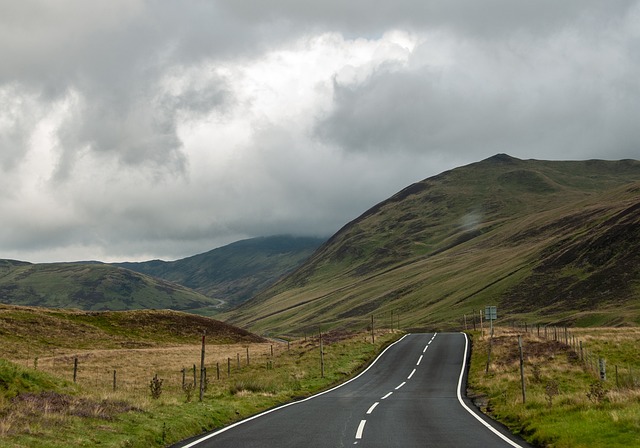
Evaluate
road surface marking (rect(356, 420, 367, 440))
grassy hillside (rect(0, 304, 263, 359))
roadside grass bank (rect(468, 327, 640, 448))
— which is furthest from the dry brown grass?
road surface marking (rect(356, 420, 367, 440))

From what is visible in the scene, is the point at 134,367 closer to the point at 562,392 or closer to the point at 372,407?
the point at 372,407

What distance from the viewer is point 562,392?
30.4 m

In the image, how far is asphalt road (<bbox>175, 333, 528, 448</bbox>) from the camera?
15078 millimetres

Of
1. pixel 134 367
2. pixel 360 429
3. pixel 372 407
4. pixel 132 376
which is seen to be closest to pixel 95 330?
pixel 134 367

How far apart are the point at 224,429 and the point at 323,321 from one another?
17749 cm

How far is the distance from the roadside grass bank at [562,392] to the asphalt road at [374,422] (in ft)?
3.80

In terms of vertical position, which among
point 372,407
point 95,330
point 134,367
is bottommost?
point 134,367

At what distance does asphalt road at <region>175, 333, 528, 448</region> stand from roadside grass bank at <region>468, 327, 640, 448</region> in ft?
3.80

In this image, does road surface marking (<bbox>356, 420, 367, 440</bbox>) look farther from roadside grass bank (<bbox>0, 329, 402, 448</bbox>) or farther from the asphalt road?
roadside grass bank (<bbox>0, 329, 402, 448</bbox>)

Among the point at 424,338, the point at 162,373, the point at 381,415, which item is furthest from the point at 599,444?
the point at 424,338

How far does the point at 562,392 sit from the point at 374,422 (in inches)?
631

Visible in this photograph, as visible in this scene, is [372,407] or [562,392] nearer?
[372,407]

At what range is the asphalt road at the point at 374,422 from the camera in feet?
49.5

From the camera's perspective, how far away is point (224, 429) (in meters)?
Answer: 17.7
